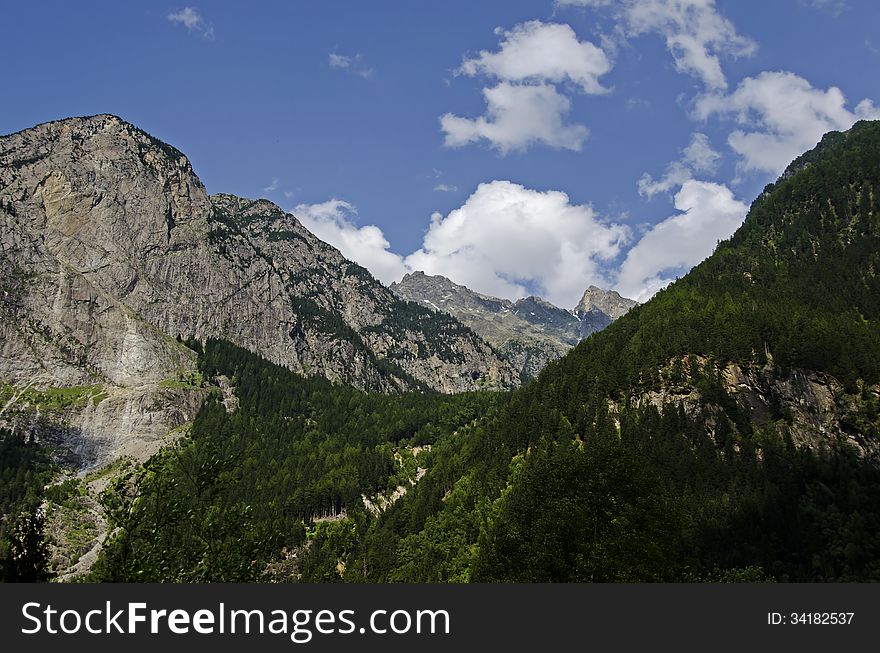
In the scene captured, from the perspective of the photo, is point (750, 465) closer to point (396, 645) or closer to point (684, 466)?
point (684, 466)

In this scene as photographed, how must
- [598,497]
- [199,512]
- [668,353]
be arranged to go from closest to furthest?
[199,512]
[598,497]
[668,353]

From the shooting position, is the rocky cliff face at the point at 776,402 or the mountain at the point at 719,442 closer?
the mountain at the point at 719,442

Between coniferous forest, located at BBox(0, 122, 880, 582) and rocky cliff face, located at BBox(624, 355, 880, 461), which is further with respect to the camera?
rocky cliff face, located at BBox(624, 355, 880, 461)

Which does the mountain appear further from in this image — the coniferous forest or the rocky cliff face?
the coniferous forest

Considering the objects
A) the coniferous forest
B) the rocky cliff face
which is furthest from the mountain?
the coniferous forest

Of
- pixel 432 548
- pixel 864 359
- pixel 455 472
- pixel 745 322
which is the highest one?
pixel 745 322

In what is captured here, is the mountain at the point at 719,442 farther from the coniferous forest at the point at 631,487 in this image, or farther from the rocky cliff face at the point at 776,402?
the coniferous forest at the point at 631,487

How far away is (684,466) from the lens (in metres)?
135

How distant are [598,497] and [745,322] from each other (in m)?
146

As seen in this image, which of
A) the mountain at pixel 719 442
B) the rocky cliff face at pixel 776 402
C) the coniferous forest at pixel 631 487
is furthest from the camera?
the rocky cliff face at pixel 776 402

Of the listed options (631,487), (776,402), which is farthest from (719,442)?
(631,487)

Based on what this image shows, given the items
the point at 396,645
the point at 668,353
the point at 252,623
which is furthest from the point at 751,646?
the point at 668,353

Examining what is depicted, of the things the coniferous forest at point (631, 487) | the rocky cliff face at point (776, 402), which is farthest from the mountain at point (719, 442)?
the coniferous forest at point (631, 487)

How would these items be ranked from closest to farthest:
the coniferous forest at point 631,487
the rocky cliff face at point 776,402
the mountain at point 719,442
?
the coniferous forest at point 631,487 < the mountain at point 719,442 < the rocky cliff face at point 776,402
